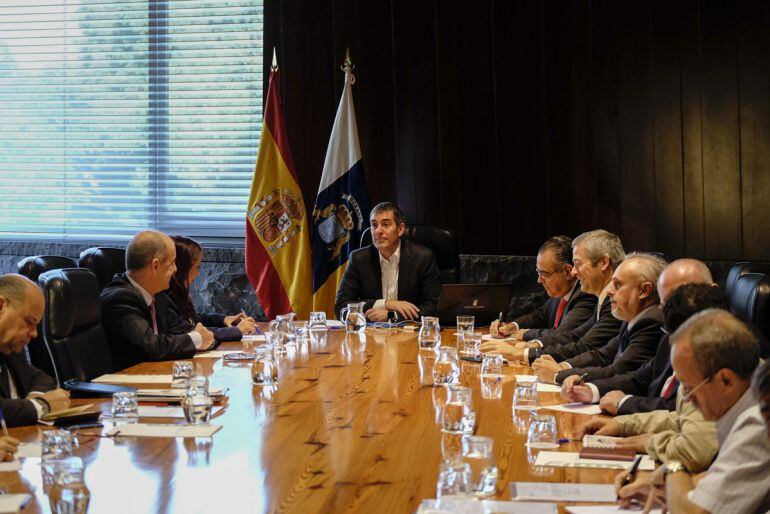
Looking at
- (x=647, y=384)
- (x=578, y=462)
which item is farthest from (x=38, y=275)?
(x=578, y=462)

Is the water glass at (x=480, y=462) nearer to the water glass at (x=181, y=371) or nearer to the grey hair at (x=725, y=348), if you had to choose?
the grey hair at (x=725, y=348)

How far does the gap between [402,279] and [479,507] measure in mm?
4072

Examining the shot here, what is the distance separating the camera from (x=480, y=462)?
2.08 meters

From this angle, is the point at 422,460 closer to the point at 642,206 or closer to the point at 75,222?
the point at 642,206

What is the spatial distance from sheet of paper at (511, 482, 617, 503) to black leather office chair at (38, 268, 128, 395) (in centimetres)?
211

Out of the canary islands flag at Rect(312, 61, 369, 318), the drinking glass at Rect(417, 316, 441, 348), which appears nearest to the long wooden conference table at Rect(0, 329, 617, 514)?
the drinking glass at Rect(417, 316, 441, 348)

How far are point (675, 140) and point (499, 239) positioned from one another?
1357 mm

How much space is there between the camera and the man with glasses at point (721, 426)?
1.94 metres

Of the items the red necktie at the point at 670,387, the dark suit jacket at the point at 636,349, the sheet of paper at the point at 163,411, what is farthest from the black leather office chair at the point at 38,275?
the red necktie at the point at 670,387

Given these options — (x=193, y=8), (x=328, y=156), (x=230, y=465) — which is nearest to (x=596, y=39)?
(x=328, y=156)

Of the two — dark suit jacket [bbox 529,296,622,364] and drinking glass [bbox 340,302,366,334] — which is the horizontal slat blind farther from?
dark suit jacket [bbox 529,296,622,364]

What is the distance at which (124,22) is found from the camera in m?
7.30

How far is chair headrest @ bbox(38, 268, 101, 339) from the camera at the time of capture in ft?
11.9

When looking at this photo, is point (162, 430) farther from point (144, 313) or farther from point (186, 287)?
point (186, 287)
